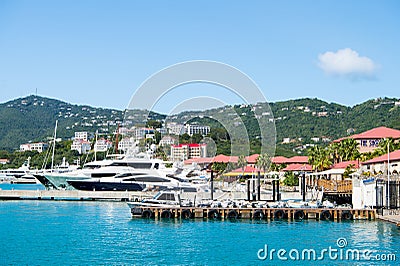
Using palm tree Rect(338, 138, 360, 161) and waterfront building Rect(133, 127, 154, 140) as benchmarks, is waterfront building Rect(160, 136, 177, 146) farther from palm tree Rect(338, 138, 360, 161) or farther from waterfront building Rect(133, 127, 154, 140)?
palm tree Rect(338, 138, 360, 161)

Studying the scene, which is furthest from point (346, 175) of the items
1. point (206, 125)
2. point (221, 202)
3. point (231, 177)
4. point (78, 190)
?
point (206, 125)

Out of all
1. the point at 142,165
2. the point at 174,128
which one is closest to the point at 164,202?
the point at 142,165

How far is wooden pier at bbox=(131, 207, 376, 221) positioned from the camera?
52.9 meters

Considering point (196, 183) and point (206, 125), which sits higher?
point (206, 125)

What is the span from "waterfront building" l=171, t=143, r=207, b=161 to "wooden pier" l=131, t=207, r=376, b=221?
219ft

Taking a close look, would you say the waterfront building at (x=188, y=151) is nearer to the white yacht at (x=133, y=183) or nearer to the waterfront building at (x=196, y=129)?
the waterfront building at (x=196, y=129)

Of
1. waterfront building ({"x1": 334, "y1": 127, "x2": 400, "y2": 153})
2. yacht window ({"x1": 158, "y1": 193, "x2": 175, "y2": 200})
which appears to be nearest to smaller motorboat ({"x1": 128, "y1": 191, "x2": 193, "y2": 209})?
yacht window ({"x1": 158, "y1": 193, "x2": 175, "y2": 200})

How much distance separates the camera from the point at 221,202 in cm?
5628

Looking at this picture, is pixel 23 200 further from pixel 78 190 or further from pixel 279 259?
pixel 279 259

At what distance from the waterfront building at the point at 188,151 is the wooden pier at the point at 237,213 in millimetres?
66613

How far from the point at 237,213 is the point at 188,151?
80022 millimetres

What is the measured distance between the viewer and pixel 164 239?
41.1 metres

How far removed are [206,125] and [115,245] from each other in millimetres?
108453

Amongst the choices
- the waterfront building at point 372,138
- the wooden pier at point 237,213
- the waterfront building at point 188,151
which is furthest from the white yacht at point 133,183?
the waterfront building at point 188,151
